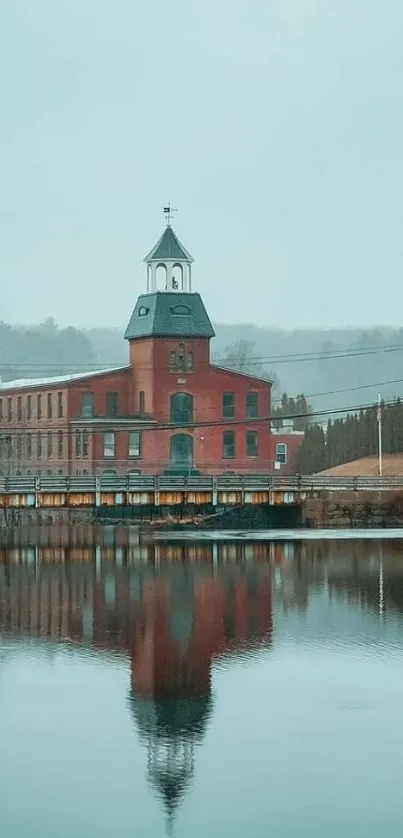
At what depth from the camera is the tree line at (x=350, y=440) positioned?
336ft

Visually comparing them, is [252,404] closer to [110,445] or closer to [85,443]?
[110,445]

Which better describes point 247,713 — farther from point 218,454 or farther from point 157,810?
point 218,454

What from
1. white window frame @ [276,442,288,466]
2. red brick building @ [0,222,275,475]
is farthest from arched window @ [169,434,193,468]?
white window frame @ [276,442,288,466]

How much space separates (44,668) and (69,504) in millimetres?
39119

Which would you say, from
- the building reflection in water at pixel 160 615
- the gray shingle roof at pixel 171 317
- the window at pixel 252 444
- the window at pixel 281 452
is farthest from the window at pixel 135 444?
the building reflection in water at pixel 160 615

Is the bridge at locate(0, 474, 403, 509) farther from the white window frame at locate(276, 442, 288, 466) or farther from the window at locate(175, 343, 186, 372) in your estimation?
the white window frame at locate(276, 442, 288, 466)

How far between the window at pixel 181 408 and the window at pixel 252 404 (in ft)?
13.5

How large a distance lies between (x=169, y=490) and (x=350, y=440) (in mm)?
34858

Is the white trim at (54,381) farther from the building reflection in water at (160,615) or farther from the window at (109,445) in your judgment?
the building reflection in water at (160,615)

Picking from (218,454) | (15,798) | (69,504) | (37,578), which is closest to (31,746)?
(15,798)

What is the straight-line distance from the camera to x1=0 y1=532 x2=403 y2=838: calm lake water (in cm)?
2345

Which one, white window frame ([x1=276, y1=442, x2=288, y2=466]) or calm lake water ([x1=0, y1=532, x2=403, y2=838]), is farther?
white window frame ([x1=276, y1=442, x2=288, y2=466])

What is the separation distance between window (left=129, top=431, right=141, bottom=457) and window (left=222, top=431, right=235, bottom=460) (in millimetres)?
5375

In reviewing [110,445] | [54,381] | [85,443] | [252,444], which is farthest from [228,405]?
[54,381]
